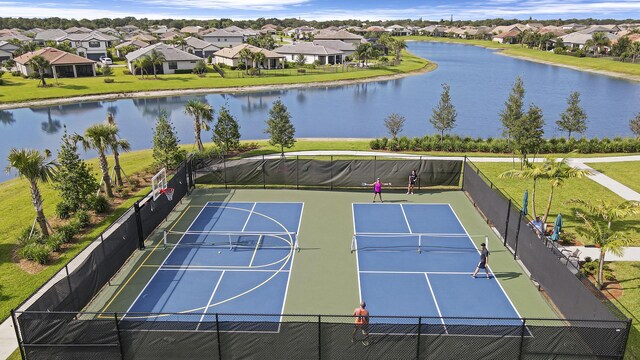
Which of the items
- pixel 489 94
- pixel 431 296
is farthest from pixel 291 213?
pixel 489 94

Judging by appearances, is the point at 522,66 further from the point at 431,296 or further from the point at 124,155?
the point at 431,296

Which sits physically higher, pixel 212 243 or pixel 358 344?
pixel 358 344

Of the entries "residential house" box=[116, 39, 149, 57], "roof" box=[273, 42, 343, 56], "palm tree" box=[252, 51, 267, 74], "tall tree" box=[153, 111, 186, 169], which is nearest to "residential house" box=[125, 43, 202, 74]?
"palm tree" box=[252, 51, 267, 74]

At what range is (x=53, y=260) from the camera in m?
20.2

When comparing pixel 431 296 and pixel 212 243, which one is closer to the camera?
pixel 431 296

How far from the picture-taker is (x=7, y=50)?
101m

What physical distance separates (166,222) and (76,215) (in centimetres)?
445

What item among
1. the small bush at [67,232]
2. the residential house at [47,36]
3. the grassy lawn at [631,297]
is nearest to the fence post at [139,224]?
the small bush at [67,232]

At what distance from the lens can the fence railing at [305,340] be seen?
12562mm

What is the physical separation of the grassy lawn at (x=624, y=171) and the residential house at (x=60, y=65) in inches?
3109

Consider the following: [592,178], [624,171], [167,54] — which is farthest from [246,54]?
[592,178]

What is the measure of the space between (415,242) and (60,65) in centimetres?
7755

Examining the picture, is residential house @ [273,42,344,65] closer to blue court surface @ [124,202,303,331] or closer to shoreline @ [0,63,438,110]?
shoreline @ [0,63,438,110]

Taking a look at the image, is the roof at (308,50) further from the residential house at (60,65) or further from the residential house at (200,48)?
the residential house at (60,65)
